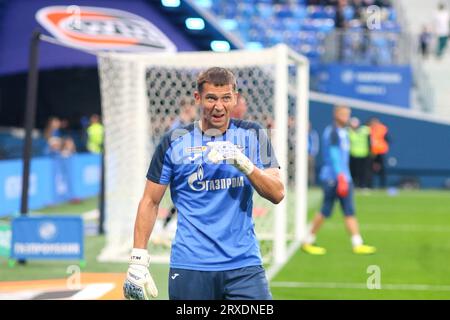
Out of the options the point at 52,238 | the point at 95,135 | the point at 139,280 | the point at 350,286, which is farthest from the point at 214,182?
the point at 95,135

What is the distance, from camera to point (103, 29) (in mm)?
16156

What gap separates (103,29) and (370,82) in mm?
15414

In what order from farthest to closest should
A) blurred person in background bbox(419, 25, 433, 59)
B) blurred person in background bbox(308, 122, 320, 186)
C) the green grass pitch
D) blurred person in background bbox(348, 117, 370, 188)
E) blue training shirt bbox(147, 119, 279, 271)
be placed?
blurred person in background bbox(419, 25, 433, 59), blurred person in background bbox(308, 122, 320, 186), blurred person in background bbox(348, 117, 370, 188), the green grass pitch, blue training shirt bbox(147, 119, 279, 271)

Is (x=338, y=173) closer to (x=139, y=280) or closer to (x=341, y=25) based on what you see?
(x=139, y=280)

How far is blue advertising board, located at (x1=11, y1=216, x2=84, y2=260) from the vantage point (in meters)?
11.9

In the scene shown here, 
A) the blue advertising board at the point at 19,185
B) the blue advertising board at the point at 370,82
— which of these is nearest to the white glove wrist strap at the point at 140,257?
the blue advertising board at the point at 19,185

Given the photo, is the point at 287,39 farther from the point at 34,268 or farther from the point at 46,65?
the point at 34,268

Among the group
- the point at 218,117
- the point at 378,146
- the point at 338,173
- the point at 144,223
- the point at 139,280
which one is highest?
the point at 378,146

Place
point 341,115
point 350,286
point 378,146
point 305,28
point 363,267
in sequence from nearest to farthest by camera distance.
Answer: point 350,286
point 363,267
point 341,115
point 378,146
point 305,28

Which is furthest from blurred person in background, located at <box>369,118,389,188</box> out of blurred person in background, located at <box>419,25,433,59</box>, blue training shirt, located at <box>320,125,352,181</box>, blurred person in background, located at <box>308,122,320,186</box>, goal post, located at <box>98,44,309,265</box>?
blue training shirt, located at <box>320,125,352,181</box>

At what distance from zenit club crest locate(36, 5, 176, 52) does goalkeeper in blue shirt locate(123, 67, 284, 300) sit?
10.3 m

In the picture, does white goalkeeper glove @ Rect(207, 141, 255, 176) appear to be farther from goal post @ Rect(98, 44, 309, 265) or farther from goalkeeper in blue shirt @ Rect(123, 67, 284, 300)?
goal post @ Rect(98, 44, 309, 265)
